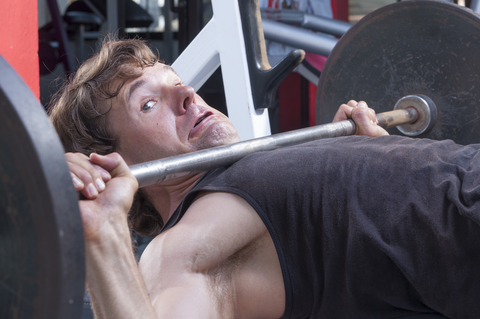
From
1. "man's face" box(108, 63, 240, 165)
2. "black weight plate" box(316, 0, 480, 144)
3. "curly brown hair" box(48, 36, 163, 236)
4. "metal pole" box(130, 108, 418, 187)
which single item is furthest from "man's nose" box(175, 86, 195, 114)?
"black weight plate" box(316, 0, 480, 144)

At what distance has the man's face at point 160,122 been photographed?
3.77ft

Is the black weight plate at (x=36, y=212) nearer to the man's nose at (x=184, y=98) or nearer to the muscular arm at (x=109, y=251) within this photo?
the muscular arm at (x=109, y=251)

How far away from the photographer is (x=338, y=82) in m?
1.69

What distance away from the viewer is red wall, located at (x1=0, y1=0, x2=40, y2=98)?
1037 mm

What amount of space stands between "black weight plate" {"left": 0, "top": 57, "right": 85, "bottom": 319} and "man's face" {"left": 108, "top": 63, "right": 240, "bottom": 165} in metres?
0.69

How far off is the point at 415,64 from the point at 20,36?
1164 mm

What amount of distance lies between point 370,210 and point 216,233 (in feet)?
0.94

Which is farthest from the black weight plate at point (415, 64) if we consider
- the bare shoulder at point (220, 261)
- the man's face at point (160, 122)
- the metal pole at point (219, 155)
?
the bare shoulder at point (220, 261)

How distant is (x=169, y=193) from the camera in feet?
3.96

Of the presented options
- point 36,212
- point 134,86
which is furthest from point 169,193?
point 36,212

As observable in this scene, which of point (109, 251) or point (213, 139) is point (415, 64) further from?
point (109, 251)

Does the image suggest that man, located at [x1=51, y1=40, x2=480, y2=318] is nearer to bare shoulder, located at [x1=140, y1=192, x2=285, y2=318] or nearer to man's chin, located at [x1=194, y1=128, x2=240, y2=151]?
bare shoulder, located at [x1=140, y1=192, x2=285, y2=318]

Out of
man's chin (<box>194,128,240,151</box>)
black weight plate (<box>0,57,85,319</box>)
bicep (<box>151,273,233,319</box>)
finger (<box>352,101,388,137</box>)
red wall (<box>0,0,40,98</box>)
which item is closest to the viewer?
black weight plate (<box>0,57,85,319</box>)

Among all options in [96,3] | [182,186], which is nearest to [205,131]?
[182,186]
